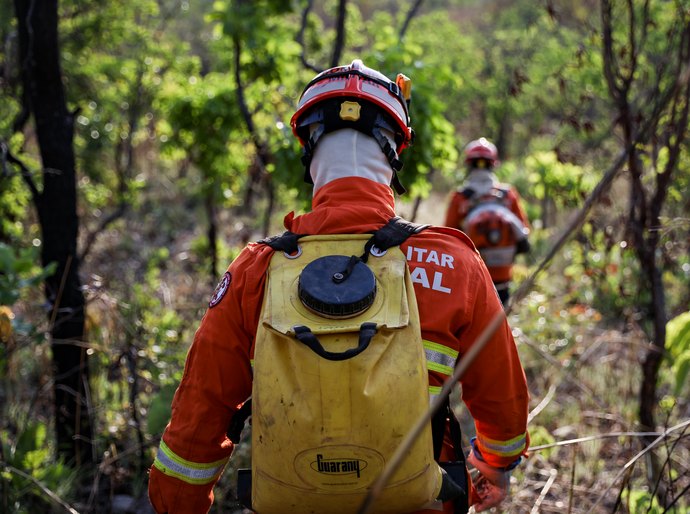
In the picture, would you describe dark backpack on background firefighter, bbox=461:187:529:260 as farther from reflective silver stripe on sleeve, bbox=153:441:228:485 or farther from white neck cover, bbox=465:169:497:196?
reflective silver stripe on sleeve, bbox=153:441:228:485

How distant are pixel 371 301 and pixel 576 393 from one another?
4.48m

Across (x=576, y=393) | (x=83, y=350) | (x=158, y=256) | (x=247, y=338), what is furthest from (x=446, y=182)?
(x=247, y=338)

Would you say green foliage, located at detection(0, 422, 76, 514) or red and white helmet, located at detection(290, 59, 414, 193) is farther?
green foliage, located at detection(0, 422, 76, 514)

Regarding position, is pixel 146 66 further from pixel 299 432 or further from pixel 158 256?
pixel 299 432

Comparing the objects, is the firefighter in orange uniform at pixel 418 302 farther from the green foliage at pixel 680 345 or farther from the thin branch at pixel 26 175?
the thin branch at pixel 26 175

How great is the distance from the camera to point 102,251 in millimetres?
10625

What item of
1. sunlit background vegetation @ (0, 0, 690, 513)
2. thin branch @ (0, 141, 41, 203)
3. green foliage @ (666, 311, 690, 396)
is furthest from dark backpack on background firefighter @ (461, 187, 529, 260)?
thin branch @ (0, 141, 41, 203)

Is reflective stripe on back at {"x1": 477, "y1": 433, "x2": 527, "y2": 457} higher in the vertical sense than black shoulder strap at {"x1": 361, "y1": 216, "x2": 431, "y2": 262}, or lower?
lower

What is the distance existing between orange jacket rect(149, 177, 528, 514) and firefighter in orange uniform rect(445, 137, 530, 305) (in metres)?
3.87

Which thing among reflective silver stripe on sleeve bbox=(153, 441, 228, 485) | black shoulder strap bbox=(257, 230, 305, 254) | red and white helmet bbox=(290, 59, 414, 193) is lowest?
reflective silver stripe on sleeve bbox=(153, 441, 228, 485)

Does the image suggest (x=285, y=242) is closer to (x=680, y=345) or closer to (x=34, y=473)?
(x=680, y=345)

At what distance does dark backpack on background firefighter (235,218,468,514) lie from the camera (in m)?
1.62

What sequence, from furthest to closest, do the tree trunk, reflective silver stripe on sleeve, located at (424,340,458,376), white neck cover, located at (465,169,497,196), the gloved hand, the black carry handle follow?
1. white neck cover, located at (465,169,497,196)
2. the tree trunk
3. the gloved hand
4. reflective silver stripe on sleeve, located at (424,340,458,376)
5. the black carry handle

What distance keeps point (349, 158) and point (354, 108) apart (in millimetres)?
151
